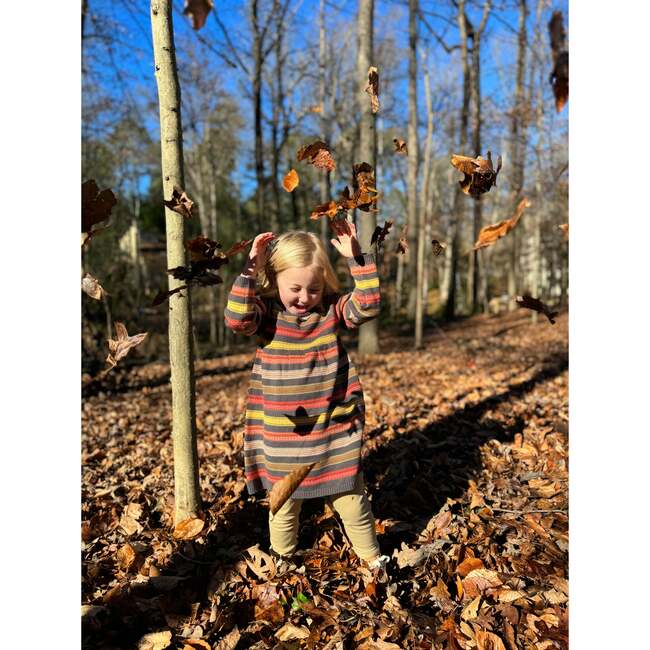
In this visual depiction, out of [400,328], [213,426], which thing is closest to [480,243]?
[213,426]

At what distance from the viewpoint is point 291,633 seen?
1.91 meters

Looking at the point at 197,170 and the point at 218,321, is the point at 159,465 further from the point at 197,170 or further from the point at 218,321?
the point at 197,170

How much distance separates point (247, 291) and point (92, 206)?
0.67 m

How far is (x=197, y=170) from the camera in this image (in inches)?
693

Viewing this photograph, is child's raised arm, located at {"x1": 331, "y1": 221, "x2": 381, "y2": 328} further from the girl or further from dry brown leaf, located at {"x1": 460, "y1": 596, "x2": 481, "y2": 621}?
dry brown leaf, located at {"x1": 460, "y1": 596, "x2": 481, "y2": 621}

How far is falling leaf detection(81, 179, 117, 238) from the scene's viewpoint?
1582 millimetres

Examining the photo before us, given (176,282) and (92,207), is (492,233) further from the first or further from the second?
(176,282)

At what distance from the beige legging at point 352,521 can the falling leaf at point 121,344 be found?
993mm

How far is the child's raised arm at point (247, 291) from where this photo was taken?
2.03m

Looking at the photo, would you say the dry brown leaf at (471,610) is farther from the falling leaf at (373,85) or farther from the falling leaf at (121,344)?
the falling leaf at (373,85)

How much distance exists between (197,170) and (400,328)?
9217mm

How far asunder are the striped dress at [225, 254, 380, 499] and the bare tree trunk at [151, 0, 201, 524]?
0.38 meters
